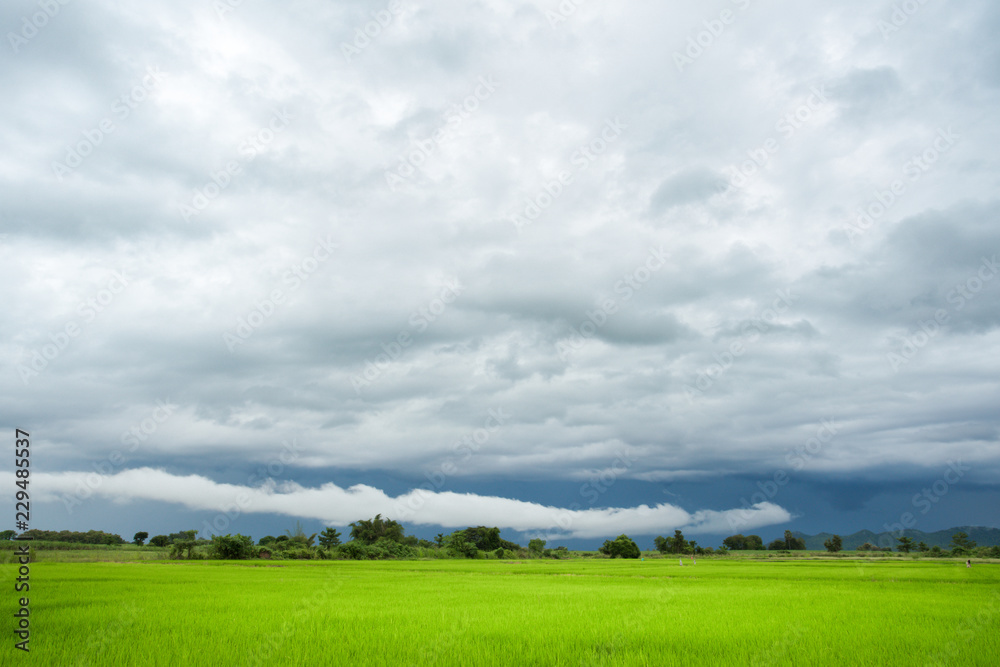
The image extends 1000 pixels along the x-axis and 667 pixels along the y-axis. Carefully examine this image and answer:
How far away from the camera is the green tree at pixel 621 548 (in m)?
106

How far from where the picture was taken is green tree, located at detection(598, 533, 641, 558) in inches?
4175

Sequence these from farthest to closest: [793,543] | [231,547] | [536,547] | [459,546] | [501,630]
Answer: [793,543] → [536,547] → [459,546] → [231,547] → [501,630]

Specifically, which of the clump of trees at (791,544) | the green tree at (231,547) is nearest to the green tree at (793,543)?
the clump of trees at (791,544)

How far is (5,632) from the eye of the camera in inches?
428

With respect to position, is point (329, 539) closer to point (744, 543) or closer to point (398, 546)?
point (398, 546)

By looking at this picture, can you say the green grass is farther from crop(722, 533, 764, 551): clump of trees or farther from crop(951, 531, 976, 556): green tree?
crop(722, 533, 764, 551): clump of trees

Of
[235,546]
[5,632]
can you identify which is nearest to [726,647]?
[5,632]

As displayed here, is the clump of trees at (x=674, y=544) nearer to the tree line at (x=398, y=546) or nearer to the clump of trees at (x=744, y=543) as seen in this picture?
the tree line at (x=398, y=546)

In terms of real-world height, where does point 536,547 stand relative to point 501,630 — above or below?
below

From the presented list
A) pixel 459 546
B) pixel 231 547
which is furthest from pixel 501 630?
pixel 459 546

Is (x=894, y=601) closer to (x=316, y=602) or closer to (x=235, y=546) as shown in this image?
(x=316, y=602)

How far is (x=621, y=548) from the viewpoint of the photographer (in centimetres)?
10744

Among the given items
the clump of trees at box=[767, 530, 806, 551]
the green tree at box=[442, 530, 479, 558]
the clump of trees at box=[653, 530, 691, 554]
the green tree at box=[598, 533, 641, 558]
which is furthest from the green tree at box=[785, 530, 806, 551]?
the green tree at box=[442, 530, 479, 558]

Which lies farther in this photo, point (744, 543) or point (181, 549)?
point (744, 543)
